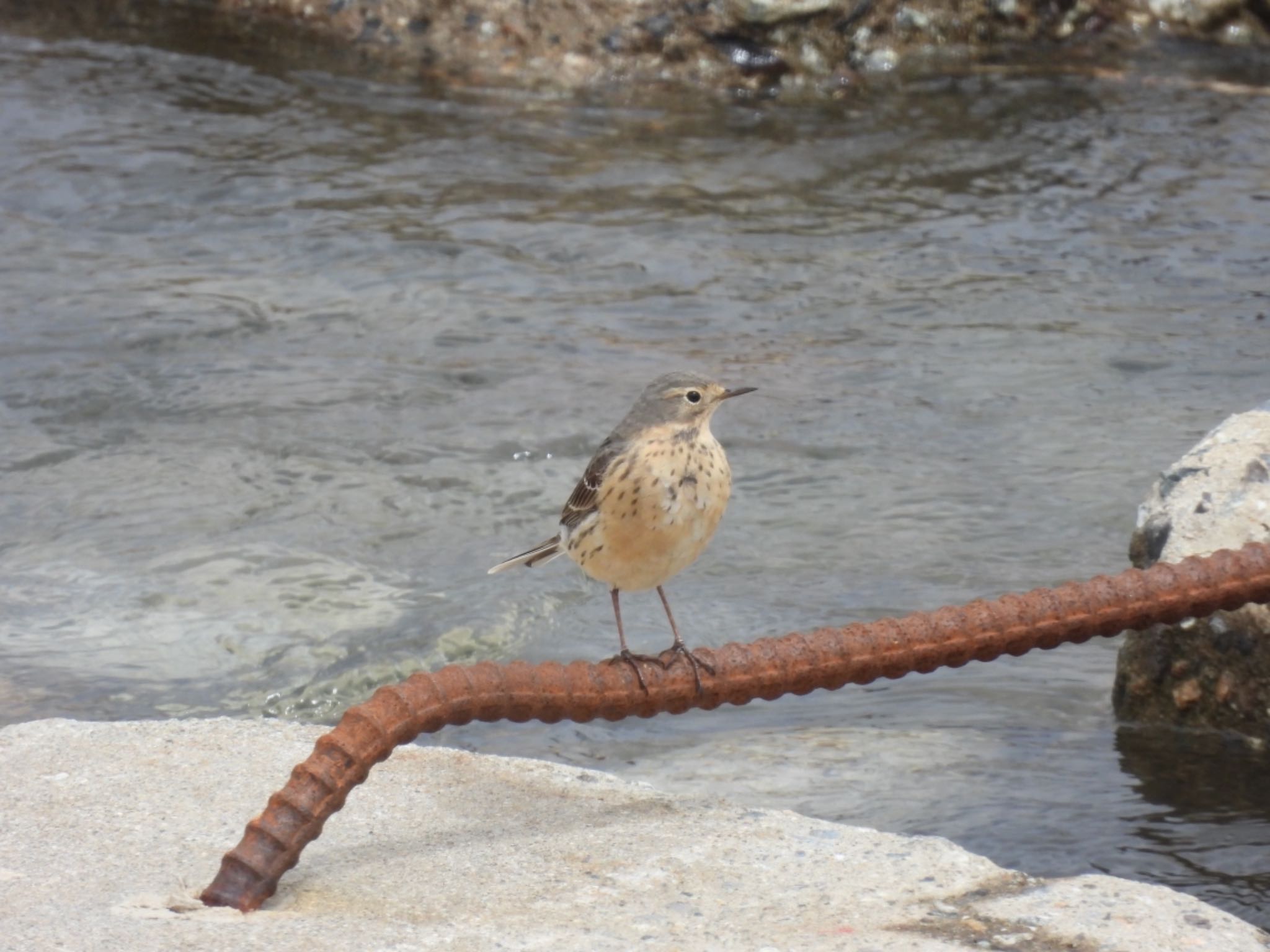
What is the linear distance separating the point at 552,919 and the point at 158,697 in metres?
3.01

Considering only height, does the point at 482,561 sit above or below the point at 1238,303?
below

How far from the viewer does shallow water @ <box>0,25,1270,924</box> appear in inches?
241

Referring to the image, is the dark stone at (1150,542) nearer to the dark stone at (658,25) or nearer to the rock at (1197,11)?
the dark stone at (658,25)

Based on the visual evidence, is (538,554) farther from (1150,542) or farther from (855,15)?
(855,15)

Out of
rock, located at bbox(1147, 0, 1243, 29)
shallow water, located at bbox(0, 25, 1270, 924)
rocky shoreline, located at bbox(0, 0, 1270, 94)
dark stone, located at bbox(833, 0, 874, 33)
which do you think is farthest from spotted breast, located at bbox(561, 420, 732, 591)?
rock, located at bbox(1147, 0, 1243, 29)

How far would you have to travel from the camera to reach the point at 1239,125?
11.9m

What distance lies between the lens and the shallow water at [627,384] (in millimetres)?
6109

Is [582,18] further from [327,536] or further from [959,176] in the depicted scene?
[327,536]

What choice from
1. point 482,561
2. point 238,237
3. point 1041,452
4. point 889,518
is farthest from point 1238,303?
point 238,237

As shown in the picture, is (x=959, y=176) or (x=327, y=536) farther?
(x=959, y=176)

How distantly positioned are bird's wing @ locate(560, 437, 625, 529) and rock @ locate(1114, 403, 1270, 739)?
1.80 m

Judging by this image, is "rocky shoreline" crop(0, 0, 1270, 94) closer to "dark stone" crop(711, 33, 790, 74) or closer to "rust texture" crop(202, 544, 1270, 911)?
"dark stone" crop(711, 33, 790, 74)

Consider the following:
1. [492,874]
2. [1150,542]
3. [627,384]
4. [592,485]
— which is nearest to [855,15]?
[627,384]

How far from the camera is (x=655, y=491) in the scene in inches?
195
